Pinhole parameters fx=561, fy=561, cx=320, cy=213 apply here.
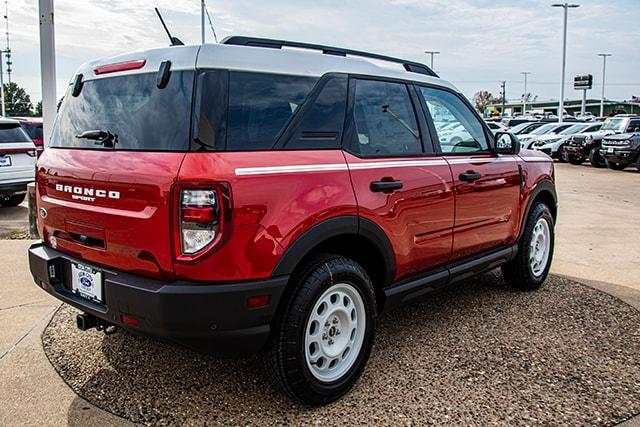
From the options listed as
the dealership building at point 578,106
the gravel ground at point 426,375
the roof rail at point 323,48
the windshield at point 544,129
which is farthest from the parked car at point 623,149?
the dealership building at point 578,106

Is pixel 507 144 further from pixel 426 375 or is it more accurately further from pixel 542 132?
pixel 542 132

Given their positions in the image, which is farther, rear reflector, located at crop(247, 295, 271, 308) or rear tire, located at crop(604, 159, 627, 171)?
rear tire, located at crop(604, 159, 627, 171)

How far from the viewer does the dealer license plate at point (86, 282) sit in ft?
9.39

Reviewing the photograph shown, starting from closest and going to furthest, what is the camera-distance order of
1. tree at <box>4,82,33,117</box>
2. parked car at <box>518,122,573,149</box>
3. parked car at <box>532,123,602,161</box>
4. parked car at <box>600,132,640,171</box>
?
parked car at <box>600,132,640,171</box> < parked car at <box>532,123,602,161</box> < parked car at <box>518,122,573,149</box> < tree at <box>4,82,33,117</box>

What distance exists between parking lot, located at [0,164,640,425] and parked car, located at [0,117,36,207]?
4428mm

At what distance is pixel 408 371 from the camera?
135 inches

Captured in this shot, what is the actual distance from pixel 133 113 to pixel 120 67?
13.7 inches

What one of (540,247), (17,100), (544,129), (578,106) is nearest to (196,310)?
(540,247)

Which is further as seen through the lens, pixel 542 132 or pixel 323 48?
pixel 542 132

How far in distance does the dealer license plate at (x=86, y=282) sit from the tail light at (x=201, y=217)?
64cm

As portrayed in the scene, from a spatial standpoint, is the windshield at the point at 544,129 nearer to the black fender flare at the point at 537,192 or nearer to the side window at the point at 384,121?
the black fender flare at the point at 537,192

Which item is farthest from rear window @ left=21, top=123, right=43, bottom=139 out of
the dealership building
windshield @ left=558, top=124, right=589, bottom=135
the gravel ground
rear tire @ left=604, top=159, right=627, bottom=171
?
the dealership building

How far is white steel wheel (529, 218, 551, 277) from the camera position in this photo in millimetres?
5102

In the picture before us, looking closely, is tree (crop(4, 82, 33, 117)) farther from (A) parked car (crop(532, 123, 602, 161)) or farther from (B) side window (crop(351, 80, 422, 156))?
A: (B) side window (crop(351, 80, 422, 156))
